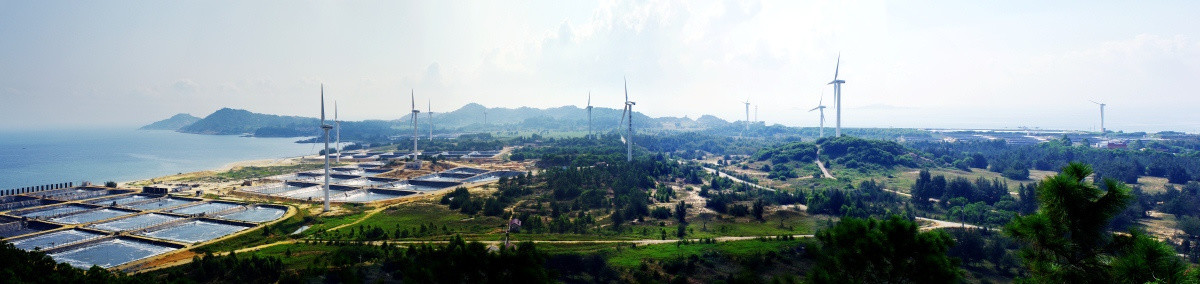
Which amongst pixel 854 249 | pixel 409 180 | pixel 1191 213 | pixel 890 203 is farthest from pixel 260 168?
pixel 1191 213

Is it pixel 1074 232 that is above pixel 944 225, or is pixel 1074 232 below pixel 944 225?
above

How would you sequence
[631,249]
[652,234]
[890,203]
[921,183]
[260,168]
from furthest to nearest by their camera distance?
Answer: [260,168]
[921,183]
[890,203]
[652,234]
[631,249]

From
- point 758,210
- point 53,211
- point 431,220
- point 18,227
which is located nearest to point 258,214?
point 18,227

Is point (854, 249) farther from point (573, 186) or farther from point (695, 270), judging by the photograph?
point (573, 186)

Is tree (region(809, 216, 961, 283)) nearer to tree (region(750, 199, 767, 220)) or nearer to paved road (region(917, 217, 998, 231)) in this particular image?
tree (region(750, 199, 767, 220))

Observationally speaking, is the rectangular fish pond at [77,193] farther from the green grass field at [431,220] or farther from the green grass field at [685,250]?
the green grass field at [685,250]

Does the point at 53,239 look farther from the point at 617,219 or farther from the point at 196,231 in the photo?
the point at 617,219

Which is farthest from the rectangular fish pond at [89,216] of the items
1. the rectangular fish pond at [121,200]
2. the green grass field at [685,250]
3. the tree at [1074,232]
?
the tree at [1074,232]
